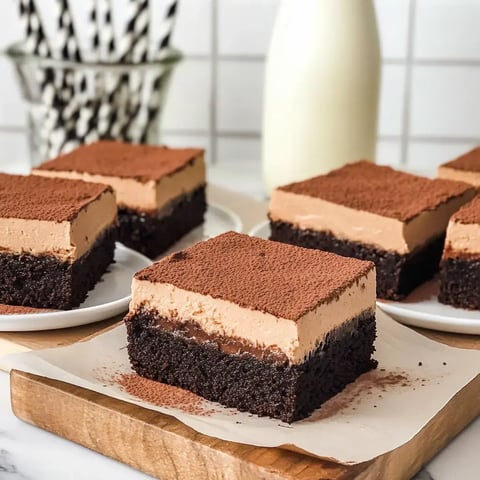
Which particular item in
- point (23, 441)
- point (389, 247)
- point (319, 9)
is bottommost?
point (23, 441)

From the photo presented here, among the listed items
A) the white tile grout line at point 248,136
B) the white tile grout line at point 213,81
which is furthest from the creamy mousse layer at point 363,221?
the white tile grout line at point 213,81

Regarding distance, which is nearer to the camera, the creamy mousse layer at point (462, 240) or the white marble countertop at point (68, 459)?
the white marble countertop at point (68, 459)

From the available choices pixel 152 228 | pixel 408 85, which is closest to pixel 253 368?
pixel 152 228

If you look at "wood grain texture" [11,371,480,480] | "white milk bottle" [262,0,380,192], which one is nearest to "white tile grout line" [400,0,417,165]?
"white milk bottle" [262,0,380,192]

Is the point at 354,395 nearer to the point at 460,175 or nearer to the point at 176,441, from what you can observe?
the point at 176,441

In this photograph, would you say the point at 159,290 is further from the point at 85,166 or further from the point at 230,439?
the point at 85,166

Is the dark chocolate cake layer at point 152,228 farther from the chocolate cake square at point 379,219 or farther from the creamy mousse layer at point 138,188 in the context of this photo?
the chocolate cake square at point 379,219

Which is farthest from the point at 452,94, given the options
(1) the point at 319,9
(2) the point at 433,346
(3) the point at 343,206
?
(2) the point at 433,346
